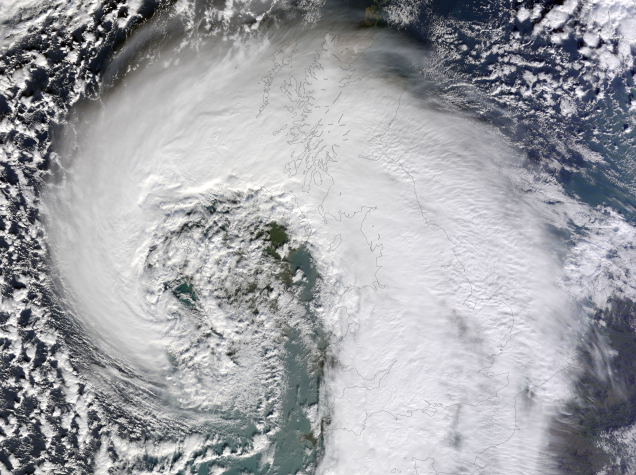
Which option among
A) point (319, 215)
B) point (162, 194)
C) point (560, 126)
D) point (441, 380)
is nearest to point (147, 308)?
point (162, 194)

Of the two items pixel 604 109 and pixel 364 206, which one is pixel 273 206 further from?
pixel 604 109

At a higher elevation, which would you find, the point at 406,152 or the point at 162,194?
the point at 406,152

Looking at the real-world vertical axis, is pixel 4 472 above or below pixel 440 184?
below

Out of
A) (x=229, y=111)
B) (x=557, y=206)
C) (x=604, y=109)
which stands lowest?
(x=557, y=206)

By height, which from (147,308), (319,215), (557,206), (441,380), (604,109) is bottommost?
(441,380)

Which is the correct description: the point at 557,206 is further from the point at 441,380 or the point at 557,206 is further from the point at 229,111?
the point at 229,111

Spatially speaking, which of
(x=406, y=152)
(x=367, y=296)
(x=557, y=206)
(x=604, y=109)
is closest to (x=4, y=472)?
(x=367, y=296)
